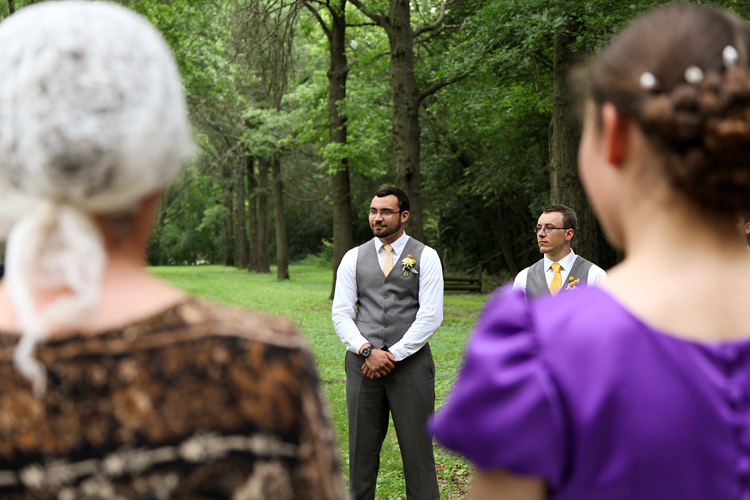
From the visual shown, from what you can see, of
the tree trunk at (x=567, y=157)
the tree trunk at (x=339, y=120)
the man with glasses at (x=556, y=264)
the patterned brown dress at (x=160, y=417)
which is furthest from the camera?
the tree trunk at (x=339, y=120)

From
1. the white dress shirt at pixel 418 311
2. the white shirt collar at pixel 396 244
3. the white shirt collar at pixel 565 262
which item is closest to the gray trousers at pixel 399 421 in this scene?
the white dress shirt at pixel 418 311

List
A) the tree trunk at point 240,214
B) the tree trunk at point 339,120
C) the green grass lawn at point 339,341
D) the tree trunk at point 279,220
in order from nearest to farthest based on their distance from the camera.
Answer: the green grass lawn at point 339,341, the tree trunk at point 339,120, the tree trunk at point 279,220, the tree trunk at point 240,214

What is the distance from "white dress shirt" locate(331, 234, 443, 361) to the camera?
534cm

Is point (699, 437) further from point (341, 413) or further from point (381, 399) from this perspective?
point (341, 413)

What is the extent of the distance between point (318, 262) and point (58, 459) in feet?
169

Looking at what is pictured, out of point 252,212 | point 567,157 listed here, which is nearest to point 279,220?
point 252,212

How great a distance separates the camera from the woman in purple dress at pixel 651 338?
133 centimetres

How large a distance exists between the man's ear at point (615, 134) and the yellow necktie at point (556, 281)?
4.29 m

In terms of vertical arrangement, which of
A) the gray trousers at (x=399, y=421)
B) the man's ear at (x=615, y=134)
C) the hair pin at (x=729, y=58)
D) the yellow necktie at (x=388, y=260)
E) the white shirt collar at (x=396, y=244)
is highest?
the hair pin at (x=729, y=58)

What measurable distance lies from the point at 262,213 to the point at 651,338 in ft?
116

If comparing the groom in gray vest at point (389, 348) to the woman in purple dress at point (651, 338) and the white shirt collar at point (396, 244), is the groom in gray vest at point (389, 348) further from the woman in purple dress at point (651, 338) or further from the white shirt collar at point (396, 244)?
the woman in purple dress at point (651, 338)

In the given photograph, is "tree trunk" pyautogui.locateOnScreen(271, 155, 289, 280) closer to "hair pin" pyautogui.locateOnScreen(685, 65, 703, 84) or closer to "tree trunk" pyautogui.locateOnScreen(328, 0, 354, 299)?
"tree trunk" pyautogui.locateOnScreen(328, 0, 354, 299)

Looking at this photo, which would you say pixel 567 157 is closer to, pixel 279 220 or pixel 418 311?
pixel 418 311

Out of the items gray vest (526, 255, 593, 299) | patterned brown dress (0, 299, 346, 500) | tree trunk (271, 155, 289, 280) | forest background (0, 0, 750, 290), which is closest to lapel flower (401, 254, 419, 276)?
gray vest (526, 255, 593, 299)
